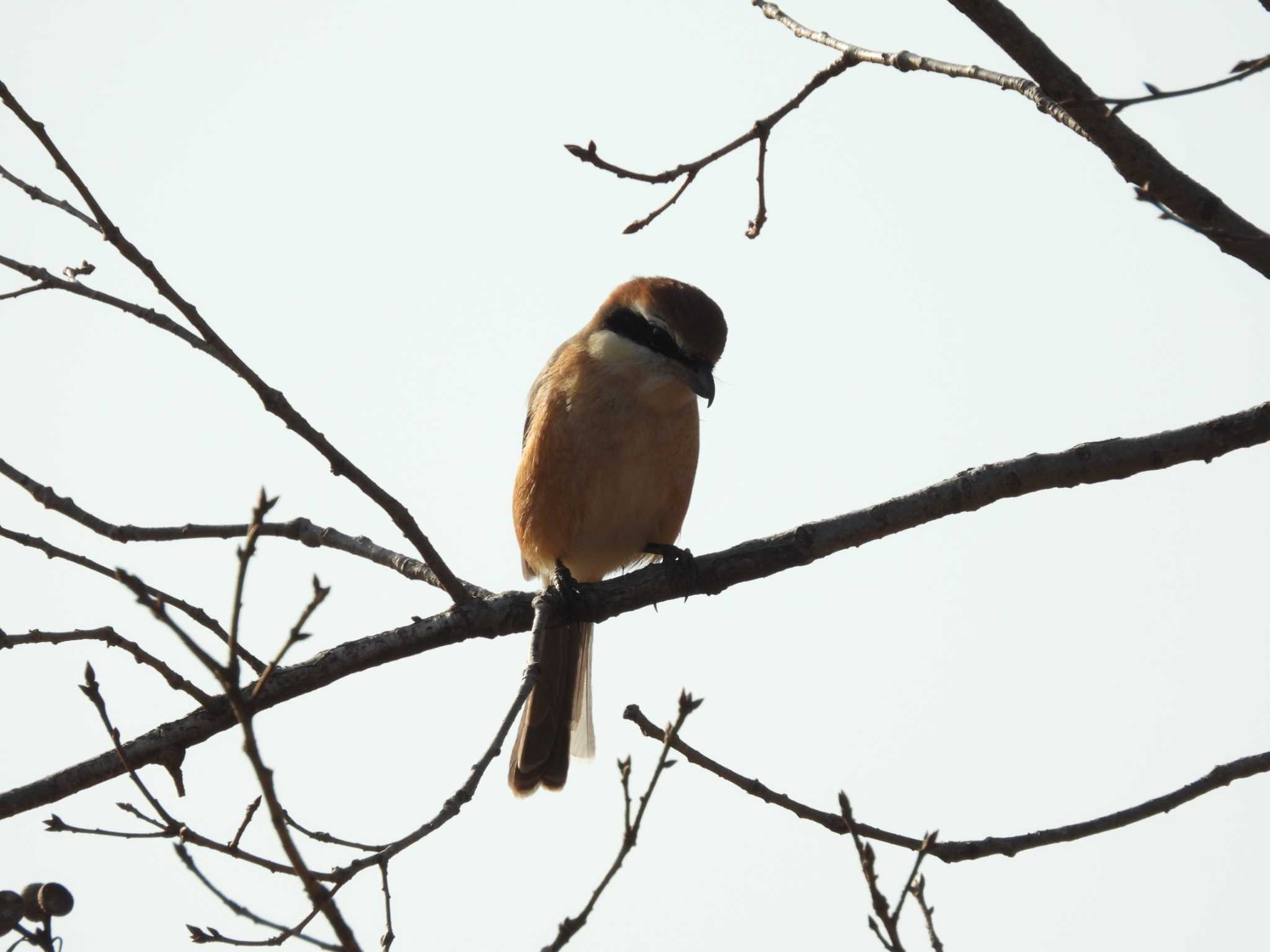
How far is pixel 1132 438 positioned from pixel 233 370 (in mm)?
2412

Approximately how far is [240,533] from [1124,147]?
2664 mm

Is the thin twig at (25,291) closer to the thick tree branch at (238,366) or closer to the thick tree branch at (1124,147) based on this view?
the thick tree branch at (238,366)

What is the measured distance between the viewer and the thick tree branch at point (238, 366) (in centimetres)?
264

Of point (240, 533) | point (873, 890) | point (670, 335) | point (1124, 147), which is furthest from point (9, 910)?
point (670, 335)

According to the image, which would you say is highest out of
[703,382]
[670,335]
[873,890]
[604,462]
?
[670,335]

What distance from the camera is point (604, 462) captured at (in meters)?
5.43

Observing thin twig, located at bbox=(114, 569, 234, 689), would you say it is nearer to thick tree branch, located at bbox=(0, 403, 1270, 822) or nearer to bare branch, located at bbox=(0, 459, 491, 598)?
bare branch, located at bbox=(0, 459, 491, 598)

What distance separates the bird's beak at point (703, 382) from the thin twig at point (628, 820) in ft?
9.38

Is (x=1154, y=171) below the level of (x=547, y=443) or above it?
below

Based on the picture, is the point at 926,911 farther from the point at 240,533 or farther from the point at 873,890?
the point at 240,533

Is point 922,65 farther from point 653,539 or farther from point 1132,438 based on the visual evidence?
point 653,539

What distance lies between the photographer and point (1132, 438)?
3586mm

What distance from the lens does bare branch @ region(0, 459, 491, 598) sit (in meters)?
3.34

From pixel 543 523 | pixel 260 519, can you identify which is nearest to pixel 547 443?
pixel 543 523
